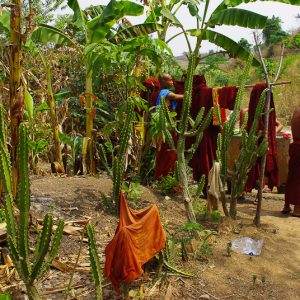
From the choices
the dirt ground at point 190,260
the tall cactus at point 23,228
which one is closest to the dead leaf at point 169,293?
the dirt ground at point 190,260

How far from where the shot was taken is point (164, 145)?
5.94 metres

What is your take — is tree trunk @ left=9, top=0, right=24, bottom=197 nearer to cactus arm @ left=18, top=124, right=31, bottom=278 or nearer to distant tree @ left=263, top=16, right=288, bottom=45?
cactus arm @ left=18, top=124, right=31, bottom=278

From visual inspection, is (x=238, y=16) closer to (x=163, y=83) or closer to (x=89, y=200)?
(x=163, y=83)

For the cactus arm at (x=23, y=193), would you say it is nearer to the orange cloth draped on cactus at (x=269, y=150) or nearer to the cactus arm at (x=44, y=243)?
the cactus arm at (x=44, y=243)

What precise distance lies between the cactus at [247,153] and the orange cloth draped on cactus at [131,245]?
1751 mm

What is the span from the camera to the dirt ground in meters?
3.15

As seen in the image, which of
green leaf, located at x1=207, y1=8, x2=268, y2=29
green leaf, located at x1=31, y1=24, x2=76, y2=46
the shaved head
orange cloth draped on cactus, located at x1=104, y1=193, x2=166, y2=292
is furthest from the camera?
green leaf, located at x1=31, y1=24, x2=76, y2=46

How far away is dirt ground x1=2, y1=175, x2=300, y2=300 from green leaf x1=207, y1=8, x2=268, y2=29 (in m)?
2.55

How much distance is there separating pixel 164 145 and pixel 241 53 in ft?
6.05

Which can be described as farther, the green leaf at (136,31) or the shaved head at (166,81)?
the green leaf at (136,31)

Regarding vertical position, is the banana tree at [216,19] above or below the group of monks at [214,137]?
above

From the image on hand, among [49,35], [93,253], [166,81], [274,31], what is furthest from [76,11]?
[274,31]

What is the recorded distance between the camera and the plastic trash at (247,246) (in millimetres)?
4043

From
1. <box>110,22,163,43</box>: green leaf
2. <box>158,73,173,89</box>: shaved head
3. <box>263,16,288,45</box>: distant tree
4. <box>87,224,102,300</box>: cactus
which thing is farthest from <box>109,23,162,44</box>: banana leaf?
<box>263,16,288,45</box>: distant tree
